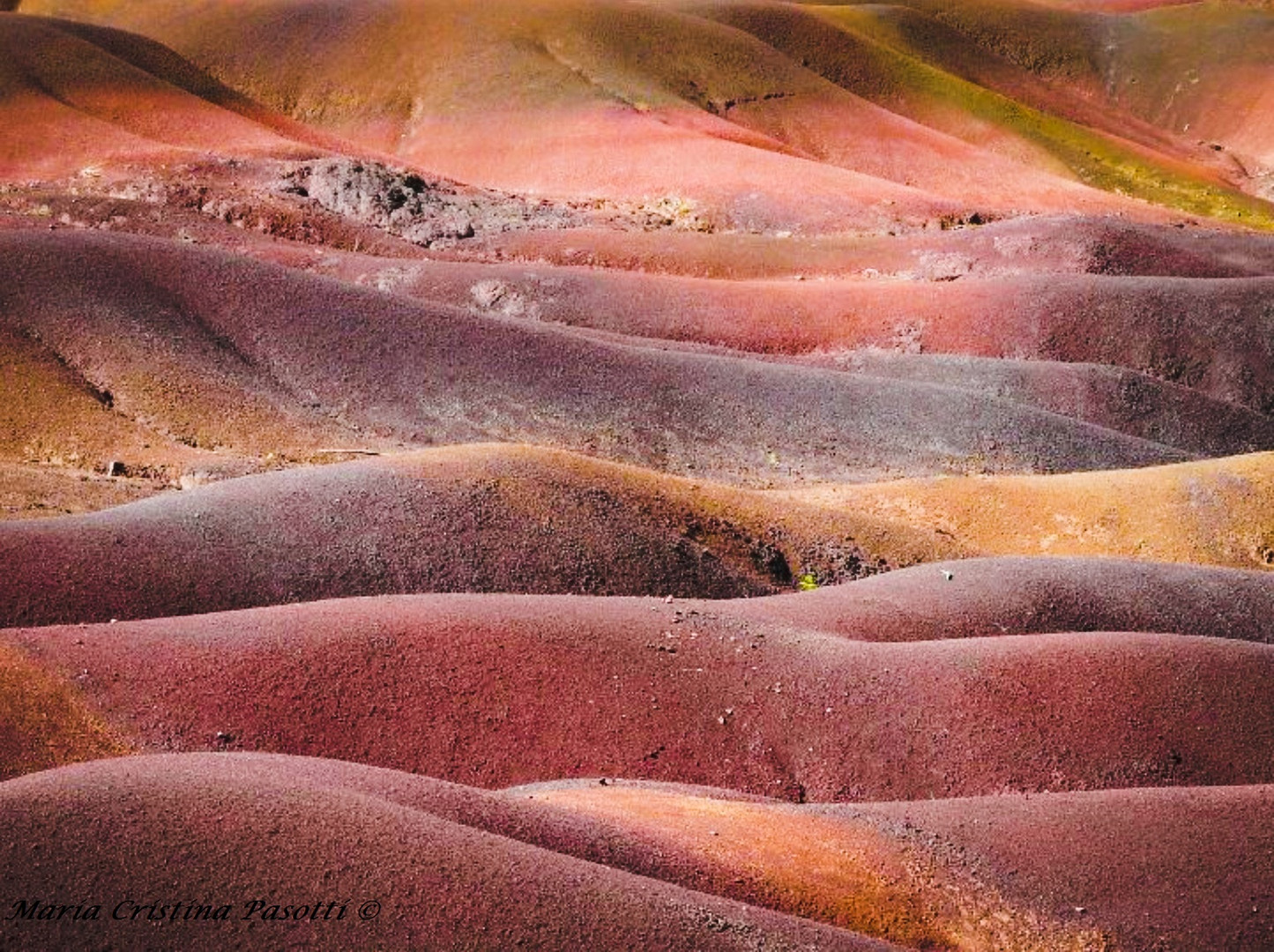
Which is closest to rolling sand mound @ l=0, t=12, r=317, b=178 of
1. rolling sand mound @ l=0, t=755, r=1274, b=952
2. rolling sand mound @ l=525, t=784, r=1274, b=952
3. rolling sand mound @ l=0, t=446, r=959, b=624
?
rolling sand mound @ l=0, t=446, r=959, b=624

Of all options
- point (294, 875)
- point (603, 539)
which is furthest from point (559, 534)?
point (294, 875)

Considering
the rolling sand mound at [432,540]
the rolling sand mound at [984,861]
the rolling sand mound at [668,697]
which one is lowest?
the rolling sand mound at [432,540]

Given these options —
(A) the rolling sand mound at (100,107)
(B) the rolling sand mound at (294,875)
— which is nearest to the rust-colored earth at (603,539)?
(B) the rolling sand mound at (294,875)

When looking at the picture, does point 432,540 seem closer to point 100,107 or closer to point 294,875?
point 294,875

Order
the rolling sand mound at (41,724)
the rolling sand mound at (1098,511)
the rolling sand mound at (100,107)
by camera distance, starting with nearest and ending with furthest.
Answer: the rolling sand mound at (41,724)
the rolling sand mound at (1098,511)
the rolling sand mound at (100,107)

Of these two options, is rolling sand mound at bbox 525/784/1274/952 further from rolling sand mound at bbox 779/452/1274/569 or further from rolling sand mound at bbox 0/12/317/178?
rolling sand mound at bbox 0/12/317/178

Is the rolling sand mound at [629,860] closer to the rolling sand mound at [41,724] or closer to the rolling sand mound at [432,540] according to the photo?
the rolling sand mound at [41,724]
